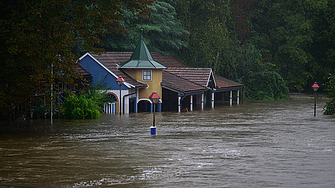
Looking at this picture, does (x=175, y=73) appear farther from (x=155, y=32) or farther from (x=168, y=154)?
(x=168, y=154)

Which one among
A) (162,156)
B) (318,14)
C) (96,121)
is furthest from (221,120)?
(318,14)

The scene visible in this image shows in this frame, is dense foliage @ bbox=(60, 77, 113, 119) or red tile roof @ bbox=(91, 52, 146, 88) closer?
dense foliage @ bbox=(60, 77, 113, 119)

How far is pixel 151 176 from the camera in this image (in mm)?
15430

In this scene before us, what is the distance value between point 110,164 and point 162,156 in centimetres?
241

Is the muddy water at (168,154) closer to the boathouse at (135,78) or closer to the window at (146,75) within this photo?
the boathouse at (135,78)

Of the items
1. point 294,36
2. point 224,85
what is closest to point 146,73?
point 224,85

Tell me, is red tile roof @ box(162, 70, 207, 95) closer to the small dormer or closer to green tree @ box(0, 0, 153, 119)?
the small dormer

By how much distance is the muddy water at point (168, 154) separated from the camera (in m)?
15.0

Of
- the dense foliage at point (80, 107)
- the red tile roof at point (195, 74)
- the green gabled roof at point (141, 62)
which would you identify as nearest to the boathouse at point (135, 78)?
the green gabled roof at point (141, 62)

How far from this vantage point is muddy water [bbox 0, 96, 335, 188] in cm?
1498

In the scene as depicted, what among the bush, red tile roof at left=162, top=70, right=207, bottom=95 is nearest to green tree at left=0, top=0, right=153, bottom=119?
the bush

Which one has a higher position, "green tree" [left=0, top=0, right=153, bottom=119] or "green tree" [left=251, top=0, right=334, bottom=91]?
"green tree" [left=251, top=0, right=334, bottom=91]

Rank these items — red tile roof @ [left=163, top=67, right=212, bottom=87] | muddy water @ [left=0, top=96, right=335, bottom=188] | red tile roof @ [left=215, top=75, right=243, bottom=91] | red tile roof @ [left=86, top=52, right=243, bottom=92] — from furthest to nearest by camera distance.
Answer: red tile roof @ [left=215, top=75, right=243, bottom=91] → red tile roof @ [left=163, top=67, right=212, bottom=87] → red tile roof @ [left=86, top=52, right=243, bottom=92] → muddy water @ [left=0, top=96, right=335, bottom=188]

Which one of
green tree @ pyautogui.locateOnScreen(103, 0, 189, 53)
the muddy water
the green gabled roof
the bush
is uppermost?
green tree @ pyautogui.locateOnScreen(103, 0, 189, 53)
